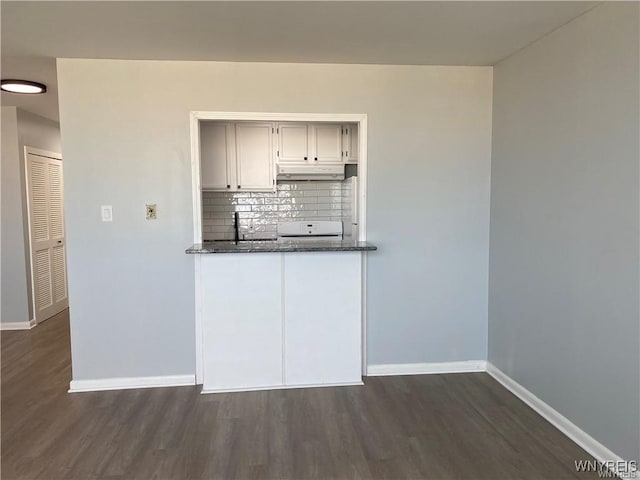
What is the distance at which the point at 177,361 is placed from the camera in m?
2.98

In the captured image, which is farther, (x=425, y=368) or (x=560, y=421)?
(x=425, y=368)

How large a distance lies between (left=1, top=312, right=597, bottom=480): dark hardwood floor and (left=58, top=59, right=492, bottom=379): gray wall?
31cm

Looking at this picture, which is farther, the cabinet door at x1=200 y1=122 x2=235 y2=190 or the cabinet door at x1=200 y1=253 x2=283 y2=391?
the cabinet door at x1=200 y1=122 x2=235 y2=190

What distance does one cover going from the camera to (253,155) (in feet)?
14.6

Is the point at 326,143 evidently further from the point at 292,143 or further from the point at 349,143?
the point at 292,143

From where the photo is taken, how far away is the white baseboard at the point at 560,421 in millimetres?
2045

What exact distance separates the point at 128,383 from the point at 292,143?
9.22ft

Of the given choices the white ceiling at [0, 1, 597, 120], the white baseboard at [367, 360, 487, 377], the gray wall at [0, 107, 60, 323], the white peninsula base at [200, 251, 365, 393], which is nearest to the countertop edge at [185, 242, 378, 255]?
the white peninsula base at [200, 251, 365, 393]

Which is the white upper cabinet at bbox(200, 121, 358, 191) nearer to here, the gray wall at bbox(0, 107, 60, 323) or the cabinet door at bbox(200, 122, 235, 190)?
the cabinet door at bbox(200, 122, 235, 190)

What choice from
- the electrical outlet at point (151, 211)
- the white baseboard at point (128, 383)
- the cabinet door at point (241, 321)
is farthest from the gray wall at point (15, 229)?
the cabinet door at point (241, 321)

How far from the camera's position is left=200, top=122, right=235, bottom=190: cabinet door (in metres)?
4.38

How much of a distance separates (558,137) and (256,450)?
247cm

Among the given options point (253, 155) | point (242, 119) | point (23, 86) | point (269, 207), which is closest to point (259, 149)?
point (253, 155)

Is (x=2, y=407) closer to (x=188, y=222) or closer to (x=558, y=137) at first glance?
(x=188, y=222)
